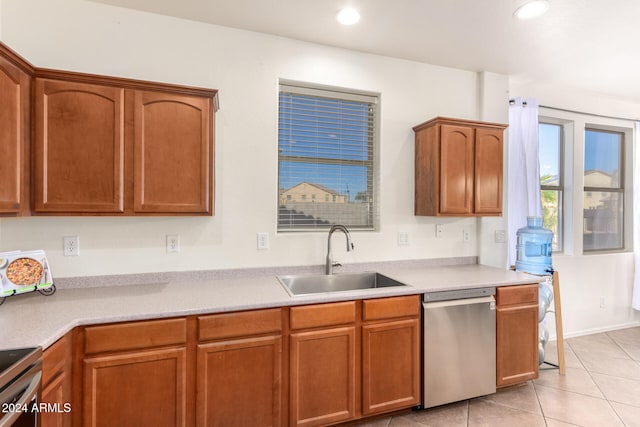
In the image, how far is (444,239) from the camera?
2.96 metres

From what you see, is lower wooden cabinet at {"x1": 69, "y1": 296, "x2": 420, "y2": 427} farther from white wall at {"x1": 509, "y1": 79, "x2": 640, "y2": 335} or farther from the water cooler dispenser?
white wall at {"x1": 509, "y1": 79, "x2": 640, "y2": 335}

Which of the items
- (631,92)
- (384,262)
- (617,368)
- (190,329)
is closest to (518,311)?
(384,262)

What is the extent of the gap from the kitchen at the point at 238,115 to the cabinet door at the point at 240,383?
2.41 ft

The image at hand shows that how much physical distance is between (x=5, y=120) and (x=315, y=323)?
1887 millimetres

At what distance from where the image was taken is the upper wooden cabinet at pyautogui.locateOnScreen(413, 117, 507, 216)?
2.58m

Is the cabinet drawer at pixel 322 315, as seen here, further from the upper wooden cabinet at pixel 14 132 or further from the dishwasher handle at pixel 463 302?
the upper wooden cabinet at pixel 14 132

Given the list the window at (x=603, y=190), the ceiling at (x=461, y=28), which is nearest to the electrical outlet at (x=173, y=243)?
the ceiling at (x=461, y=28)

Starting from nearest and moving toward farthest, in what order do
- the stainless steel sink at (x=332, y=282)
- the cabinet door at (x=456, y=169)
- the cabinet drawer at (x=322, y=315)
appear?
the cabinet drawer at (x=322, y=315) < the stainless steel sink at (x=332, y=282) < the cabinet door at (x=456, y=169)

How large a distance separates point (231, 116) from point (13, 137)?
121 centimetres

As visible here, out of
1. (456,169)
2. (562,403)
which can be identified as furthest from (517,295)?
(456,169)

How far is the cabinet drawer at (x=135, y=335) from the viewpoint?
1.53 m

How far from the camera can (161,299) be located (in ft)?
5.92

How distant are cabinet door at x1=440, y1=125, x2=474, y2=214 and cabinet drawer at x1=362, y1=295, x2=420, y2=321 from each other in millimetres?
857

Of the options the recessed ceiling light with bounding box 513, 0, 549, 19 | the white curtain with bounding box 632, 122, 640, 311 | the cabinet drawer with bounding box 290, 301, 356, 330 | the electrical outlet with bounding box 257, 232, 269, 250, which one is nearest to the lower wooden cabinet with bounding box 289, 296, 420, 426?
the cabinet drawer with bounding box 290, 301, 356, 330
